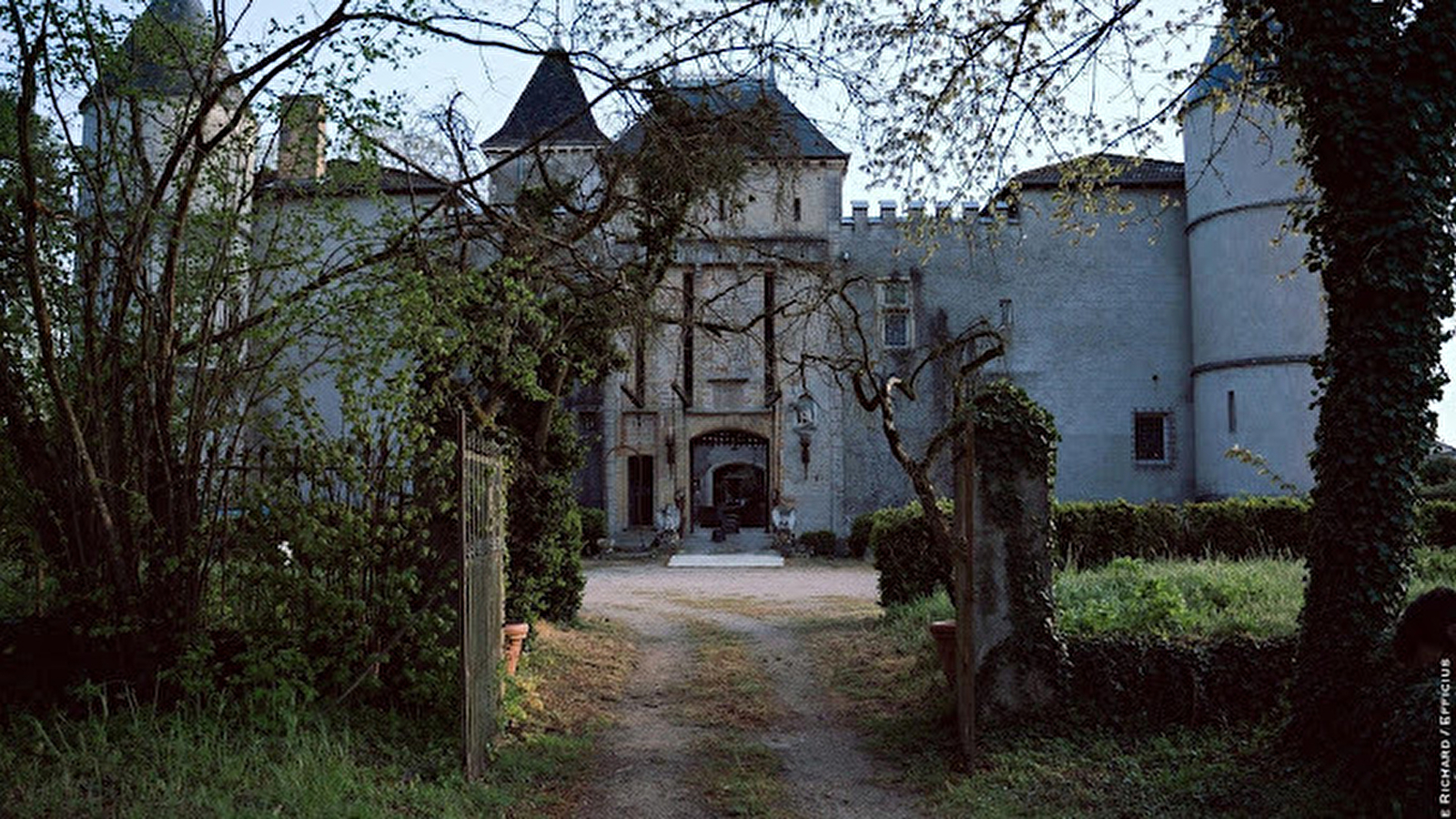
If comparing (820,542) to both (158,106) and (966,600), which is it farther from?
(158,106)

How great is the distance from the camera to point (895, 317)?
30.3 m

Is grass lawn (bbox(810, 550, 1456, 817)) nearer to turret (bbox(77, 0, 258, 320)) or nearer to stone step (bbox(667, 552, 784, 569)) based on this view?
turret (bbox(77, 0, 258, 320))

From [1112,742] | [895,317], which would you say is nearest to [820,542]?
[895,317]

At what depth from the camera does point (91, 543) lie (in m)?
7.11

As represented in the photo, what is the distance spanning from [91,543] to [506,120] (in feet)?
76.1

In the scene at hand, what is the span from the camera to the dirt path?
6844mm

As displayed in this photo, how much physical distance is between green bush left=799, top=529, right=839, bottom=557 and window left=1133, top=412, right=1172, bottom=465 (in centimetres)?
861

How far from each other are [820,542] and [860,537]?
144cm

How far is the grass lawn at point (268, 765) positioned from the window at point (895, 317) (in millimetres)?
22864

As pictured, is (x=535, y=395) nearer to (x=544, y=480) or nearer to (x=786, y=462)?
(x=544, y=480)

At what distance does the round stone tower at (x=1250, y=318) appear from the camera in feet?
85.7

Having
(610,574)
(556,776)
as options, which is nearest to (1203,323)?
(610,574)

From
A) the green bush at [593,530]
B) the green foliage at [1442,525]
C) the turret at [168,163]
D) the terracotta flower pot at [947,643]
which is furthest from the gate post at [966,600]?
the green bush at [593,530]

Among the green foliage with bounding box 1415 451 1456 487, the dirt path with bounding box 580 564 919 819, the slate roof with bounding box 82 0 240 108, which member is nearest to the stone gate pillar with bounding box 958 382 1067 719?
the dirt path with bounding box 580 564 919 819
